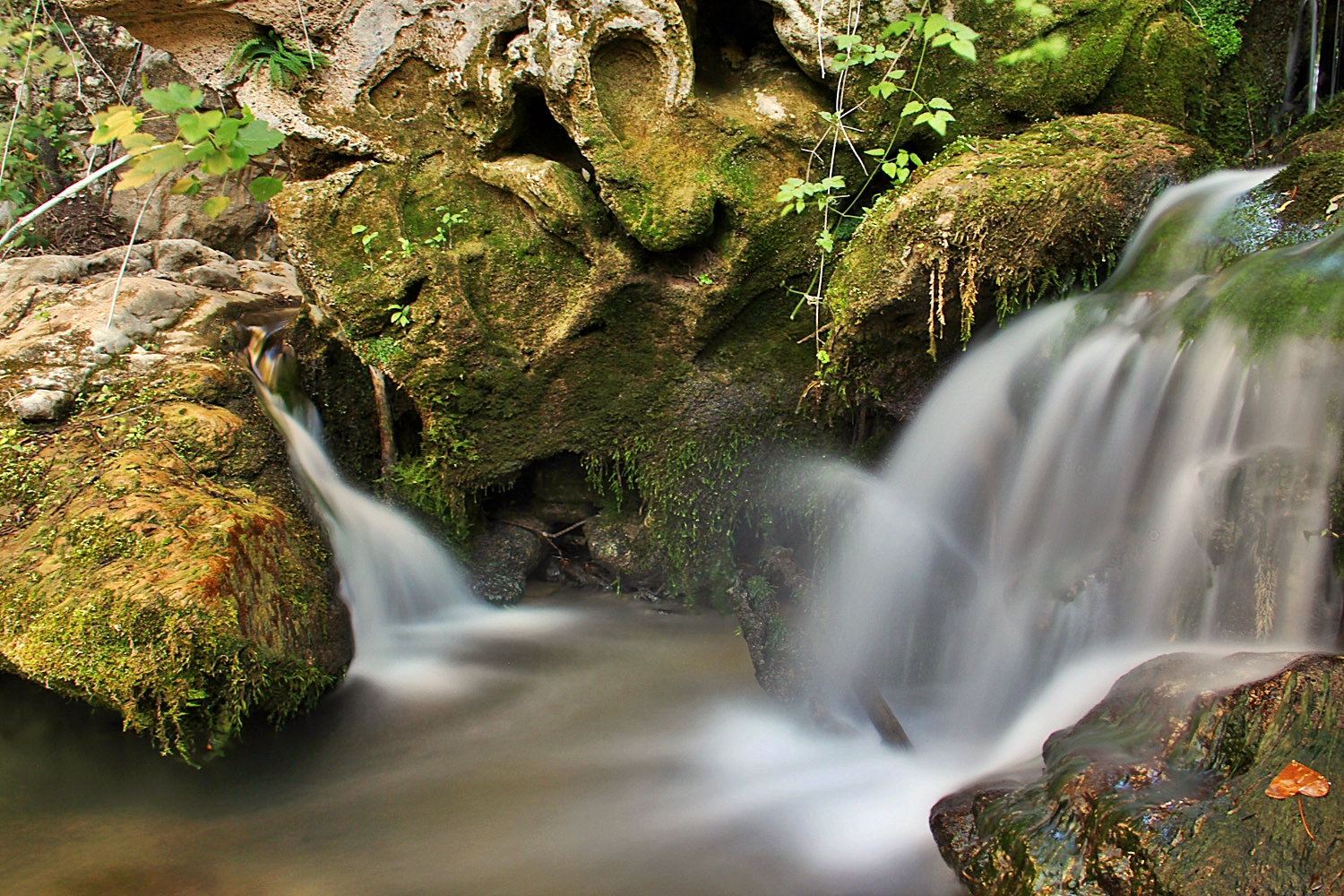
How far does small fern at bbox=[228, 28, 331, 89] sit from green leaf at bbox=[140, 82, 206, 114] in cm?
287

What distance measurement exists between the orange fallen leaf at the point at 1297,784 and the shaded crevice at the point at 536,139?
357cm

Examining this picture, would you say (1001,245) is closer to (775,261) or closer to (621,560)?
(775,261)

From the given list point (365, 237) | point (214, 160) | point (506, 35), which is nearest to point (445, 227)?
point (365, 237)

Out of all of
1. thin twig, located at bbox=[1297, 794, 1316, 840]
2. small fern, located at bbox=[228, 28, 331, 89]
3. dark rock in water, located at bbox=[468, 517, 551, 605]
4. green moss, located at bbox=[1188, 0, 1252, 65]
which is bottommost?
dark rock in water, located at bbox=[468, 517, 551, 605]

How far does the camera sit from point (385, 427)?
16.0ft

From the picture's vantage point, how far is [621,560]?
16.1 ft

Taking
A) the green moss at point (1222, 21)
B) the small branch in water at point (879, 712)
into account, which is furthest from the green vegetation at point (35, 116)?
the green moss at point (1222, 21)

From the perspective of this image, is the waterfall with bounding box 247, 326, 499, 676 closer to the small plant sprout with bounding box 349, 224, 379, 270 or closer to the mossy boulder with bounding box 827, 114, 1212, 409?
the small plant sprout with bounding box 349, 224, 379, 270

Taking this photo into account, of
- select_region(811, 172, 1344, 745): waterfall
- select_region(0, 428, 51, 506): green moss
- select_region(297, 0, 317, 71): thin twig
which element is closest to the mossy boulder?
select_region(811, 172, 1344, 745): waterfall

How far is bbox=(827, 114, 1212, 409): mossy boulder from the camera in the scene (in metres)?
3.44

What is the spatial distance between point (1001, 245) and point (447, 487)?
2939 mm

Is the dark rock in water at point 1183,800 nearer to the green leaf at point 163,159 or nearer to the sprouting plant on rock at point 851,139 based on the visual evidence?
the sprouting plant on rock at point 851,139

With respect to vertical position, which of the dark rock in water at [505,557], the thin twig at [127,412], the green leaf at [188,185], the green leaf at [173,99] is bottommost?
the dark rock in water at [505,557]

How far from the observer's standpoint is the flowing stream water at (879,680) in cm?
272
